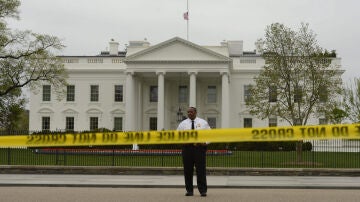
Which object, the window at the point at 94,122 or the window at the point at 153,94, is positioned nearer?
the window at the point at 153,94

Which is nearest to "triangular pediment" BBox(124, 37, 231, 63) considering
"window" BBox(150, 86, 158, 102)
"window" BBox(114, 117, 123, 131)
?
"window" BBox(150, 86, 158, 102)

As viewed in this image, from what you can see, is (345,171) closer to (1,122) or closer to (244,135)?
(244,135)

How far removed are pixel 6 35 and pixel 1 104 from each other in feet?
21.3

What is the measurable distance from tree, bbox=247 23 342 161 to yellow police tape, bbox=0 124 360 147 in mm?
16848

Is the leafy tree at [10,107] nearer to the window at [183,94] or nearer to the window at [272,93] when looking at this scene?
the window at [183,94]

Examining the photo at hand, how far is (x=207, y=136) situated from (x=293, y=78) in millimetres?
18370

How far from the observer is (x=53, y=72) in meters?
40.7

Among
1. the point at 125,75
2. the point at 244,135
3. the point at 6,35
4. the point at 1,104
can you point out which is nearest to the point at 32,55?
the point at 6,35

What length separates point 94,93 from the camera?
6325cm

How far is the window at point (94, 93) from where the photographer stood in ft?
207

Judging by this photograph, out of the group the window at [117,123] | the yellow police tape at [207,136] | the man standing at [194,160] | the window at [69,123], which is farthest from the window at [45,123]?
the man standing at [194,160]

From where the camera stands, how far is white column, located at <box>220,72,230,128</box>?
2284 inches

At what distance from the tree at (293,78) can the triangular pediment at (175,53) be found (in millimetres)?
28546

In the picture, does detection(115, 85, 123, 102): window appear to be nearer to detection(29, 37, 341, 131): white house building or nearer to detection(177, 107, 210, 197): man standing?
detection(29, 37, 341, 131): white house building
